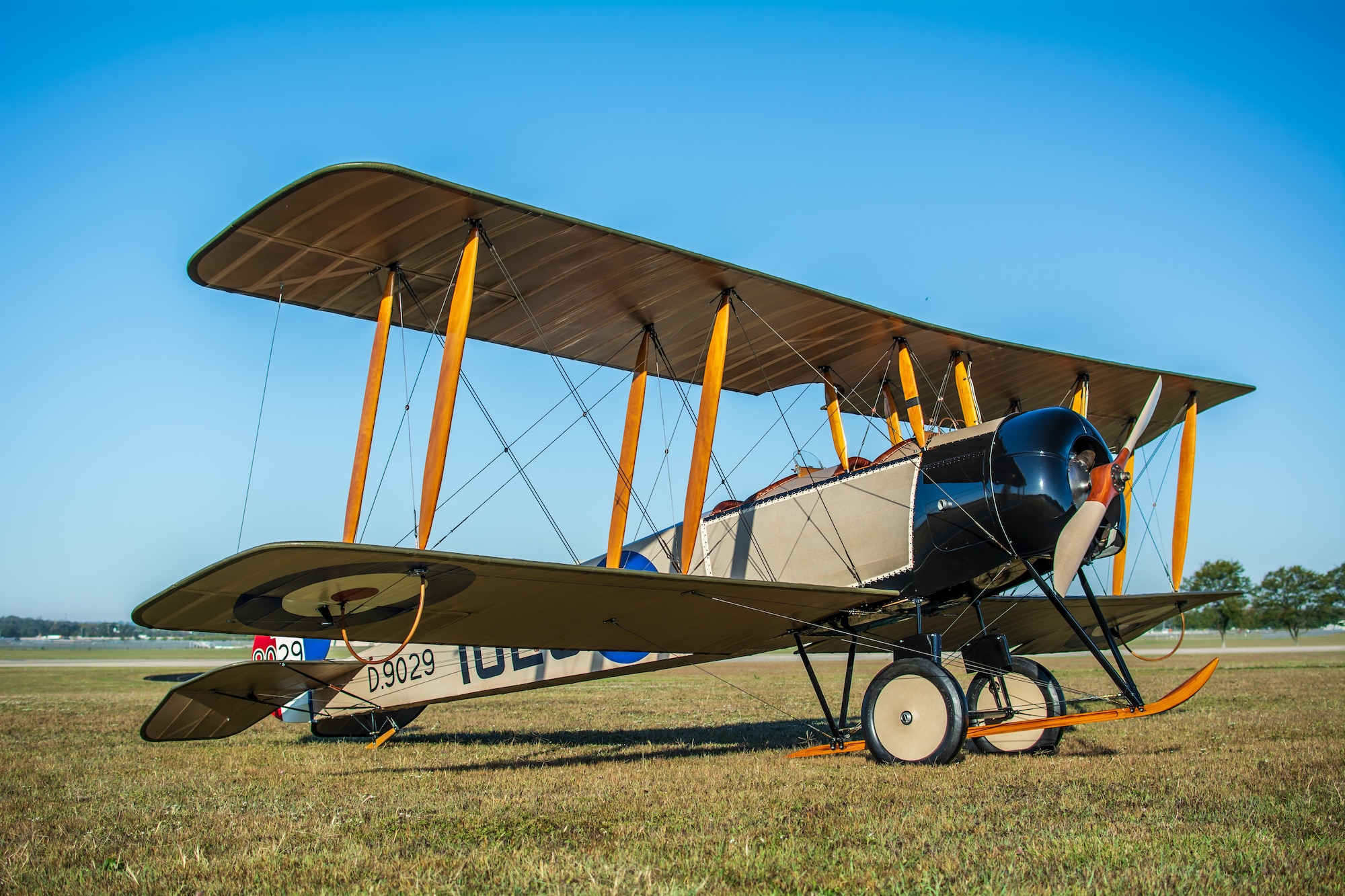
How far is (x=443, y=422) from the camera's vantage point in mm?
6871

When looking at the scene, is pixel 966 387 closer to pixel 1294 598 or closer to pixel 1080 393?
pixel 1080 393

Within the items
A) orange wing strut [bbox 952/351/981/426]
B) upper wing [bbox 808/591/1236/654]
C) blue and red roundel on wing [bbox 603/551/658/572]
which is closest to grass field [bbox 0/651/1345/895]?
upper wing [bbox 808/591/1236/654]

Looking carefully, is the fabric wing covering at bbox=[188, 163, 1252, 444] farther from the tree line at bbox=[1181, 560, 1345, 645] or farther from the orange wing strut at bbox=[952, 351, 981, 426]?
the tree line at bbox=[1181, 560, 1345, 645]

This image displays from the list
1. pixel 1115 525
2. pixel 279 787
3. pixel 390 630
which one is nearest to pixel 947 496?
pixel 1115 525

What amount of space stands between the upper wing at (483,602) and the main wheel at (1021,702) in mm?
1894

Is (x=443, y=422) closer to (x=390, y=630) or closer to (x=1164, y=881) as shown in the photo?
(x=390, y=630)

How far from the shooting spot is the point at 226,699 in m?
9.33

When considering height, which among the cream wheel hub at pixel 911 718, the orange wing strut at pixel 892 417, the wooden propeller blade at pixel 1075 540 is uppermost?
the orange wing strut at pixel 892 417

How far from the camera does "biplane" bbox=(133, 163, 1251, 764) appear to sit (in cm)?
670

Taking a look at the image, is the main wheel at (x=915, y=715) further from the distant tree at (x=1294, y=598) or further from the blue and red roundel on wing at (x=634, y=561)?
the distant tree at (x=1294, y=598)

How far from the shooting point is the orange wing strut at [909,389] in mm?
9328

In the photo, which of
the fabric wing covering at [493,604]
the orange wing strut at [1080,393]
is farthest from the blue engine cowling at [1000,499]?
the orange wing strut at [1080,393]

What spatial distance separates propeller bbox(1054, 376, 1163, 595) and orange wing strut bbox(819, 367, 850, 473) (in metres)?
3.22

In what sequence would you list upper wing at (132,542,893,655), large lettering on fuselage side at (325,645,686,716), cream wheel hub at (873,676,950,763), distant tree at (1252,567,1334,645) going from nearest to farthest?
upper wing at (132,542,893,655), cream wheel hub at (873,676,950,763), large lettering on fuselage side at (325,645,686,716), distant tree at (1252,567,1334,645)
